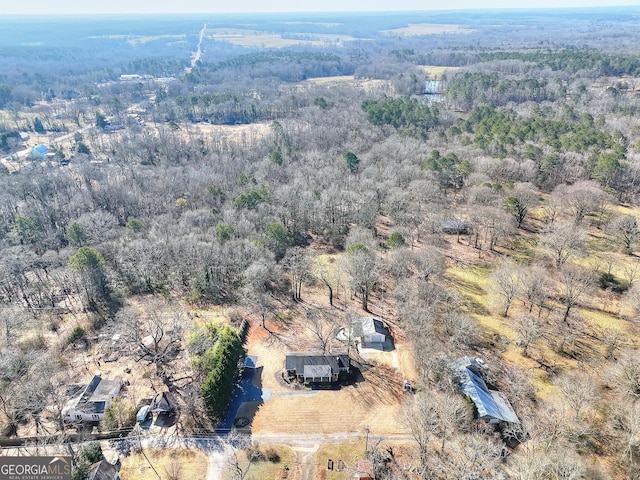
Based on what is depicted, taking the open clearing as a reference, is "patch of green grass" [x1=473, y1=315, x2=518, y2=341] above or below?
above

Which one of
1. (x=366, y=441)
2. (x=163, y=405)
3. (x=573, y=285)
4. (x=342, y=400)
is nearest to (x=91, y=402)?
(x=163, y=405)

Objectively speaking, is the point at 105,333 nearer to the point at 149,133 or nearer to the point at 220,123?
the point at 149,133

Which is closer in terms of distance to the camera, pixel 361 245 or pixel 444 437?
pixel 444 437

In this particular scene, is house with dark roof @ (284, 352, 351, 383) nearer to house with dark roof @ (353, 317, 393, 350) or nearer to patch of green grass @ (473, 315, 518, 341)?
house with dark roof @ (353, 317, 393, 350)

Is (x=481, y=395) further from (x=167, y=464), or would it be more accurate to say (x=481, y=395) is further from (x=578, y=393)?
(x=167, y=464)

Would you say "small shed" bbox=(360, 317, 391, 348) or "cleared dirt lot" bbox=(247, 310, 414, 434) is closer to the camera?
"cleared dirt lot" bbox=(247, 310, 414, 434)

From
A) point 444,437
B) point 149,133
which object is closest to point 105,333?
point 444,437

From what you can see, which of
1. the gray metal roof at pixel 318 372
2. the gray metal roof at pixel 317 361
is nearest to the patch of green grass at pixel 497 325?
the gray metal roof at pixel 317 361

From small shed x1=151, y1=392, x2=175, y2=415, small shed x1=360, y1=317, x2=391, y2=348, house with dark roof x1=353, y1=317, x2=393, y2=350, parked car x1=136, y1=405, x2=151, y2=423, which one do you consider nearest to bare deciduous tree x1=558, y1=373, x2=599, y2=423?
house with dark roof x1=353, y1=317, x2=393, y2=350
